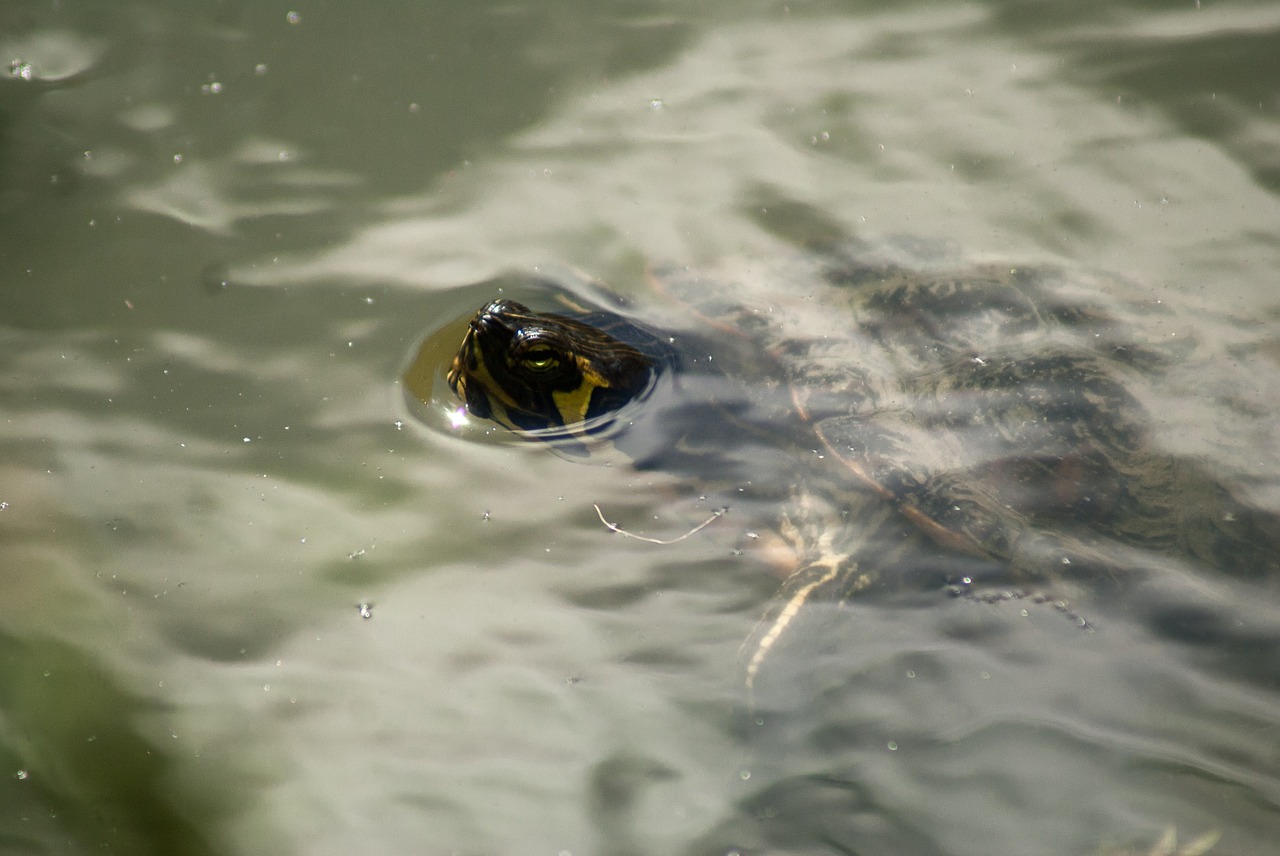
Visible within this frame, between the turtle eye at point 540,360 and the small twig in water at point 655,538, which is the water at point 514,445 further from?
the turtle eye at point 540,360

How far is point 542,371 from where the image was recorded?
2465 millimetres

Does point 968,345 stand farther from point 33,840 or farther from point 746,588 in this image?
point 33,840

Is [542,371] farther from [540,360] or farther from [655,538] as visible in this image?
[655,538]

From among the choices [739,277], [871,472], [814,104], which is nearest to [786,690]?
[871,472]

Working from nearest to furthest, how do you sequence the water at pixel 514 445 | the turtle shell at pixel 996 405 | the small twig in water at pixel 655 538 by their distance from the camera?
the water at pixel 514 445
the turtle shell at pixel 996 405
the small twig in water at pixel 655 538

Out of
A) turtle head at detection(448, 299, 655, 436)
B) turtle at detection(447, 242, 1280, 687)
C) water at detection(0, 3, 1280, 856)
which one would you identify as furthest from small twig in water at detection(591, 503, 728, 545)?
turtle head at detection(448, 299, 655, 436)

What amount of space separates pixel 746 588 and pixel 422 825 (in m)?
0.91

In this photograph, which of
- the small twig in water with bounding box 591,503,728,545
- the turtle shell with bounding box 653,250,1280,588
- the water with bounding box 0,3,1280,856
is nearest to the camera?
the water with bounding box 0,3,1280,856

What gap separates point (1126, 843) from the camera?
185 centimetres

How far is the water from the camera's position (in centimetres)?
194

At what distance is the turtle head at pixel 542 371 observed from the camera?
2.42 m

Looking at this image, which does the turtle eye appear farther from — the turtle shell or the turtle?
the turtle shell

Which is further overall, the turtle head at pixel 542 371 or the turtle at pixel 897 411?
the turtle head at pixel 542 371

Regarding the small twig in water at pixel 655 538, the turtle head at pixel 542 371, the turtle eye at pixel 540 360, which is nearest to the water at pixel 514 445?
the small twig in water at pixel 655 538
